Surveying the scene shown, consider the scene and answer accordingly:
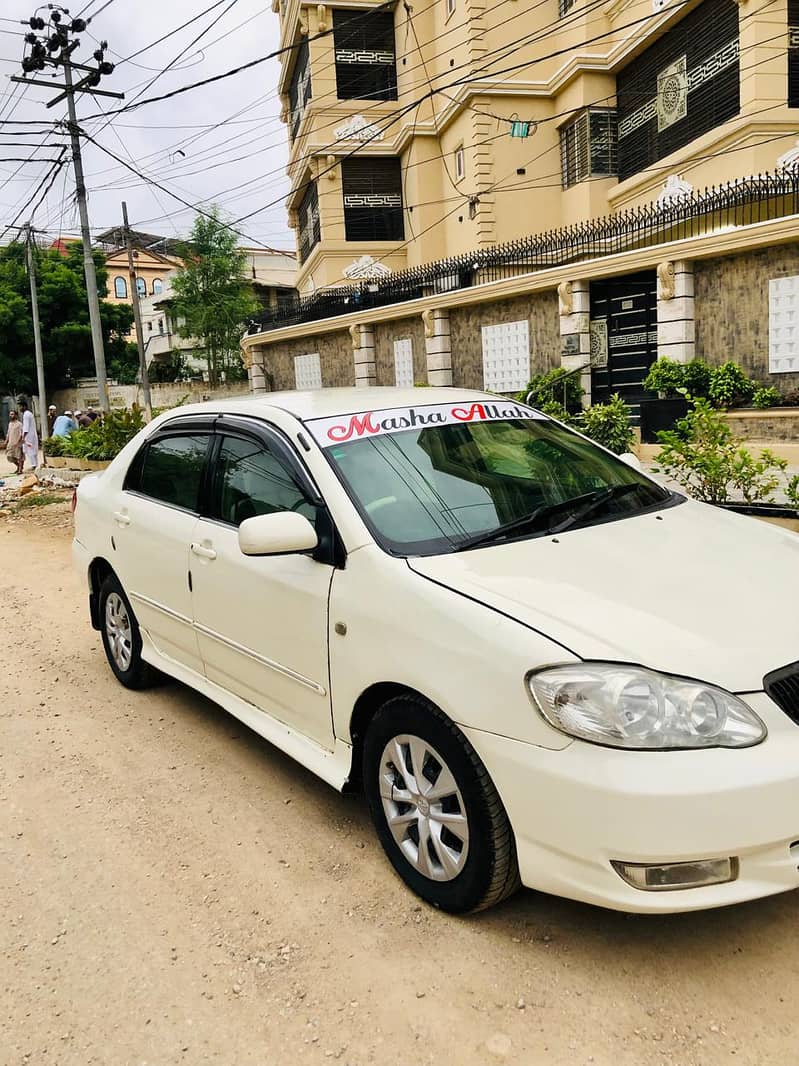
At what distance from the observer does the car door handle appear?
12.7ft

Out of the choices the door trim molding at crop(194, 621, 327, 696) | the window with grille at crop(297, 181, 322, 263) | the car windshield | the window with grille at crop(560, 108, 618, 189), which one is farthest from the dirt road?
the window with grille at crop(297, 181, 322, 263)

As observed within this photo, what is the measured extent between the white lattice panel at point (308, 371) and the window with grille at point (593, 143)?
9.62 m

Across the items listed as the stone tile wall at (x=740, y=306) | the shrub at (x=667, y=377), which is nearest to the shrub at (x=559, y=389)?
the shrub at (x=667, y=377)

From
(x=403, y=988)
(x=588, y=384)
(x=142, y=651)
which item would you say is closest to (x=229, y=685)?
(x=142, y=651)

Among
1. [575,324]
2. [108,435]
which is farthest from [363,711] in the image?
[575,324]

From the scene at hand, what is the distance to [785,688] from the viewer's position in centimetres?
237

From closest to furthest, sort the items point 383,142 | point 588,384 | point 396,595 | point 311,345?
point 396,595 → point 588,384 → point 311,345 → point 383,142

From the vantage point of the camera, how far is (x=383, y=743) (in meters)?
2.92

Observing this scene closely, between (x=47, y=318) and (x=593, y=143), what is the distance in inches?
1252

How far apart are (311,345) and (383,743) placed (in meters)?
24.8

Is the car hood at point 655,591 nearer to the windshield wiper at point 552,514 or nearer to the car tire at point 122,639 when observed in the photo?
the windshield wiper at point 552,514

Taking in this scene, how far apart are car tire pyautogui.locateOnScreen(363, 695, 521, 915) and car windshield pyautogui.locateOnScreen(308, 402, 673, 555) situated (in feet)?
2.12

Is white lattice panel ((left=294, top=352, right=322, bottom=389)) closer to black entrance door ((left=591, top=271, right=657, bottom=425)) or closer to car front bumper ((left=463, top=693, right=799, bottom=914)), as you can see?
black entrance door ((left=591, top=271, right=657, bottom=425))

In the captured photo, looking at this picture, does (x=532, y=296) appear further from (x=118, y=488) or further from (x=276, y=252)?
(x=276, y=252)
